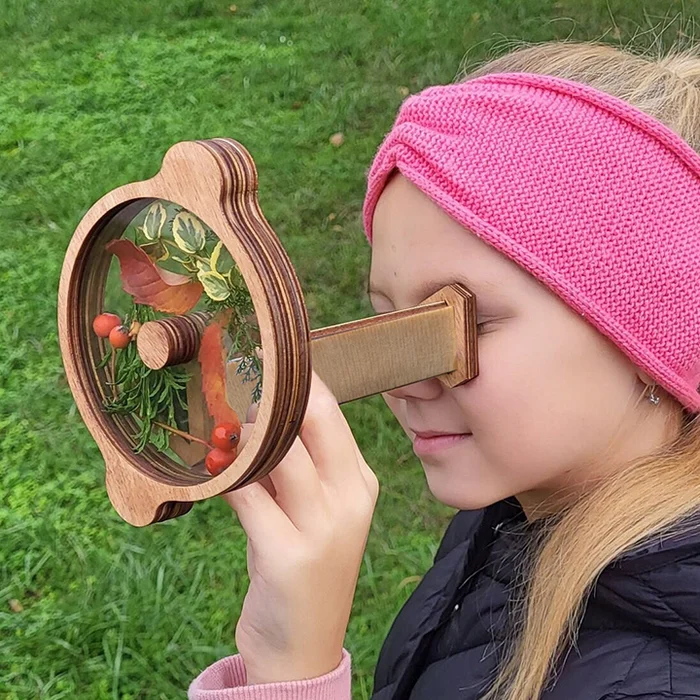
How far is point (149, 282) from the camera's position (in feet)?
3.09

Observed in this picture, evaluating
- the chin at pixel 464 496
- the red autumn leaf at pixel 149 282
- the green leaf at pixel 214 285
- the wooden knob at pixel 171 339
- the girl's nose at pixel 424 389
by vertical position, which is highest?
the green leaf at pixel 214 285

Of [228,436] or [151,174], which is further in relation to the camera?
[151,174]

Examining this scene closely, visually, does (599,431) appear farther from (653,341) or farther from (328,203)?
(328,203)

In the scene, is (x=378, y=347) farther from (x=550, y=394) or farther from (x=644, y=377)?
(x=644, y=377)

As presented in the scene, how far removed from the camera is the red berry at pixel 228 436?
0.88 metres

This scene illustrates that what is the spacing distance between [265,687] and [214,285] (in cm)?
51

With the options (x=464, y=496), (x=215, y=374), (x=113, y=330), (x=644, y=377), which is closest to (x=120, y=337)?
(x=113, y=330)

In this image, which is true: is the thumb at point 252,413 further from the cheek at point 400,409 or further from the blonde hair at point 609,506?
the blonde hair at point 609,506

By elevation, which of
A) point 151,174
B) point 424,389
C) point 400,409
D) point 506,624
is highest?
point 424,389

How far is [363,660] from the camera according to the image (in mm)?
2375

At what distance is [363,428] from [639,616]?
197 cm

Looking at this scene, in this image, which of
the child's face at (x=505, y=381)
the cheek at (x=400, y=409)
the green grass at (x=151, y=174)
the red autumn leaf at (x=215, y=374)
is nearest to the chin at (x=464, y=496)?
the child's face at (x=505, y=381)

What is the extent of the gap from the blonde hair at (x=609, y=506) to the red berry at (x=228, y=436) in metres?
0.55

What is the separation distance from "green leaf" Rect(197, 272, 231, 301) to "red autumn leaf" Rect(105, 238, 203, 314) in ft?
0.10
